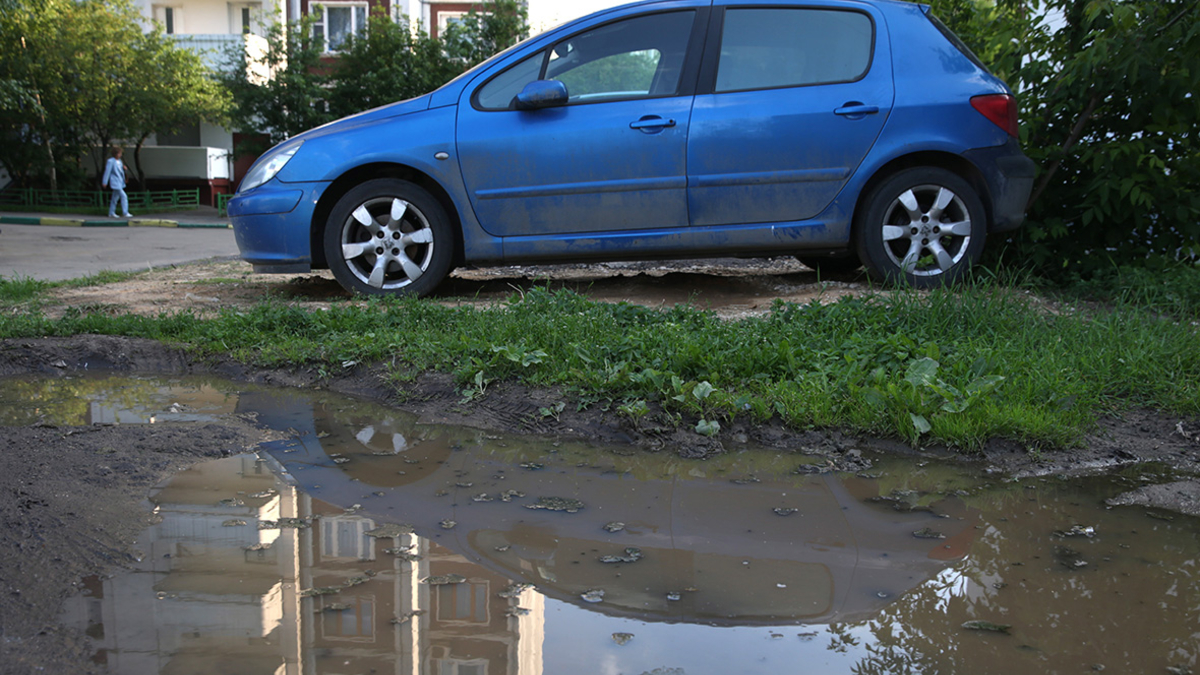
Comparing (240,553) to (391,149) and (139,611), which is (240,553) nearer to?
(139,611)

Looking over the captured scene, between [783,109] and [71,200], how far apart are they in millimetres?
26331

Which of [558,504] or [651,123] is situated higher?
[651,123]

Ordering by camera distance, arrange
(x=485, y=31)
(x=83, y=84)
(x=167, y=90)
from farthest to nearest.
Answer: (x=167, y=90) < (x=83, y=84) < (x=485, y=31)

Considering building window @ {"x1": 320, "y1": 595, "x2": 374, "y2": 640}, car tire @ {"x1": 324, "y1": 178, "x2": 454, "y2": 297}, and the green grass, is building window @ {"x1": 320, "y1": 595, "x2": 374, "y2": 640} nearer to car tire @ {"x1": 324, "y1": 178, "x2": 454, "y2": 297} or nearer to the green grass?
the green grass

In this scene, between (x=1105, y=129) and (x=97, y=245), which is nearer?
(x=1105, y=129)

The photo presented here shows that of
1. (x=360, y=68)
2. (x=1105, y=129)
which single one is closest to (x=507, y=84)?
(x=1105, y=129)

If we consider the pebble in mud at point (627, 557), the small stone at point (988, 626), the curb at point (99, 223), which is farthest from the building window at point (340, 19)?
the small stone at point (988, 626)

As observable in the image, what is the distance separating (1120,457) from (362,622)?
2622mm

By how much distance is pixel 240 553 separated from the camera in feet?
7.64

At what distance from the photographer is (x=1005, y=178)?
210 inches

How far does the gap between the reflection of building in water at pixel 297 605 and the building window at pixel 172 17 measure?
36366 millimetres

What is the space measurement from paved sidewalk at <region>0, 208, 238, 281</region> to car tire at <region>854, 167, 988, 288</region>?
19.7 feet

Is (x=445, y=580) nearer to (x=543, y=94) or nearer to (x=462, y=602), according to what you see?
(x=462, y=602)

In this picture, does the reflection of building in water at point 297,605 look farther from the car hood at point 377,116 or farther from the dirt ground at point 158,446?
the car hood at point 377,116
